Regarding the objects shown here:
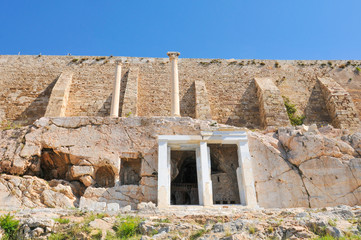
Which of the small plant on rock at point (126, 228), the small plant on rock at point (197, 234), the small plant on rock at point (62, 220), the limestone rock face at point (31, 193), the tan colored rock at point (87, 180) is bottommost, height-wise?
the small plant on rock at point (197, 234)

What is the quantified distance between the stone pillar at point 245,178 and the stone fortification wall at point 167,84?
7316 mm

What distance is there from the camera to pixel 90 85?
1923 centimetres

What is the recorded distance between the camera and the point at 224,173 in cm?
1151

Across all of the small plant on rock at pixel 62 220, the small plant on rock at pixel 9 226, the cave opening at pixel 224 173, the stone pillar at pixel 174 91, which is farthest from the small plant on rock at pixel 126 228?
the stone pillar at pixel 174 91

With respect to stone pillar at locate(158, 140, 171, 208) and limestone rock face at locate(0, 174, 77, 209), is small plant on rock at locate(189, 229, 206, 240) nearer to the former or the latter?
stone pillar at locate(158, 140, 171, 208)

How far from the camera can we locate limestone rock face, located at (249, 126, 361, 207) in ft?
33.4

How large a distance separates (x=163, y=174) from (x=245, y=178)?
2.80 metres

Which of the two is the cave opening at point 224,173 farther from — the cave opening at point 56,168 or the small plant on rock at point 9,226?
the small plant on rock at point 9,226

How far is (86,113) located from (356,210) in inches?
572

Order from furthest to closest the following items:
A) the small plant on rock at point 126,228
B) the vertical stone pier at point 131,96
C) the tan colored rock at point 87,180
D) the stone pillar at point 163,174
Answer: the vertical stone pier at point 131,96
the tan colored rock at point 87,180
the stone pillar at point 163,174
the small plant on rock at point 126,228

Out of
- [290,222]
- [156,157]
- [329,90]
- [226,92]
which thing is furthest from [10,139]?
[329,90]

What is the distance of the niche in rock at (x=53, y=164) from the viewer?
1098cm

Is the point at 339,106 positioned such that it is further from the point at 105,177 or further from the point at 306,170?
the point at 105,177

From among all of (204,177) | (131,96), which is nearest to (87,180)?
(204,177)
